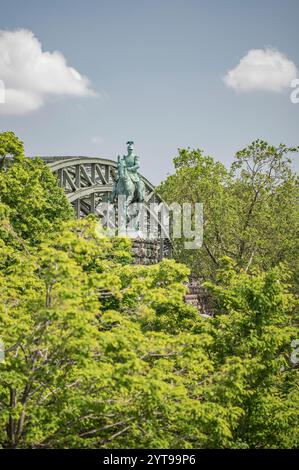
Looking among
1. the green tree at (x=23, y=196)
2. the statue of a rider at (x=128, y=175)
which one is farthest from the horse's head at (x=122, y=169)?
the green tree at (x=23, y=196)

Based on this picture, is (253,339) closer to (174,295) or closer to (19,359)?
(174,295)

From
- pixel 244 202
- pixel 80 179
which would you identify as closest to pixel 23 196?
pixel 244 202

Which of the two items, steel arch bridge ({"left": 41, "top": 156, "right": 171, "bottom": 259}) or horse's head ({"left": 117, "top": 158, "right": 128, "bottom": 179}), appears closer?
horse's head ({"left": 117, "top": 158, "right": 128, "bottom": 179})

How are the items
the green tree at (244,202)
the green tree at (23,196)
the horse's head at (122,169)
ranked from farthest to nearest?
the horse's head at (122,169), the green tree at (244,202), the green tree at (23,196)

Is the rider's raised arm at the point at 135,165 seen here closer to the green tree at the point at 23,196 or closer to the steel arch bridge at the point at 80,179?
the steel arch bridge at the point at 80,179

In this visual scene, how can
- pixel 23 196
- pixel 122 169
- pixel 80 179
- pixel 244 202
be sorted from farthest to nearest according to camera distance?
pixel 80 179 → pixel 122 169 → pixel 244 202 → pixel 23 196

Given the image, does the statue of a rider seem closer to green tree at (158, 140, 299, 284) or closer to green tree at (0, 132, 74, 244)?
green tree at (158, 140, 299, 284)

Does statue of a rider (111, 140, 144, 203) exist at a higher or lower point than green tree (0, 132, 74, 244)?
higher

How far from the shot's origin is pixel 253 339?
13742mm

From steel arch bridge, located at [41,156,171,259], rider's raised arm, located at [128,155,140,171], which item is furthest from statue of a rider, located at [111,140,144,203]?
steel arch bridge, located at [41,156,171,259]

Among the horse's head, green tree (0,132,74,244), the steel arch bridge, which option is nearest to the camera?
green tree (0,132,74,244)

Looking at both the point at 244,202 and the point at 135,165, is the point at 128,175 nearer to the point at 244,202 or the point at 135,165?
the point at 135,165
